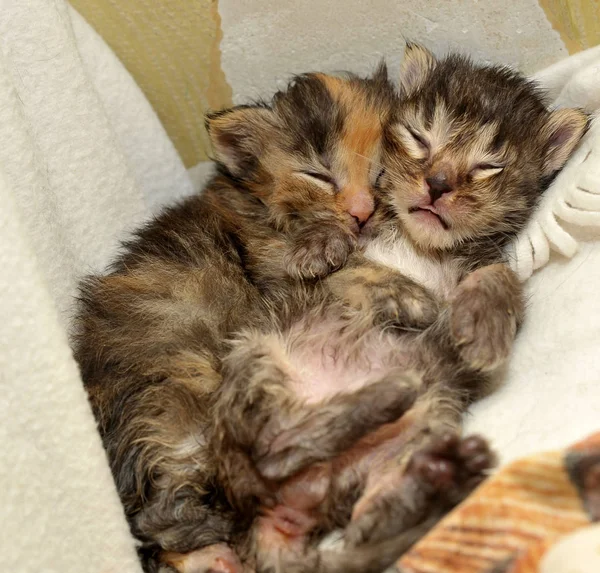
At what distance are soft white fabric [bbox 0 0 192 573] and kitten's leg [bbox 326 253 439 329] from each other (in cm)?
71

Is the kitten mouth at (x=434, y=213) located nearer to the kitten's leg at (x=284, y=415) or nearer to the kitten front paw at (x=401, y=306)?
the kitten front paw at (x=401, y=306)

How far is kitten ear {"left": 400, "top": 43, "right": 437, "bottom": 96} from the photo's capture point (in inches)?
81.0

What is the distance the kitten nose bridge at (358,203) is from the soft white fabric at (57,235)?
820mm

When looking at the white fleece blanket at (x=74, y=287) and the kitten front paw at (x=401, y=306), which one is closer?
the white fleece blanket at (x=74, y=287)

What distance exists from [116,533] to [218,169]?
4.13ft

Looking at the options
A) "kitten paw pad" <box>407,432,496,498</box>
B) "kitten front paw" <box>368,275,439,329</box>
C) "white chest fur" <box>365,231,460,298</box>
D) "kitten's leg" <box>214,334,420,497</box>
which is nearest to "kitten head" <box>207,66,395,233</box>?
"white chest fur" <box>365,231,460,298</box>

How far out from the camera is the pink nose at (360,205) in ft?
6.40

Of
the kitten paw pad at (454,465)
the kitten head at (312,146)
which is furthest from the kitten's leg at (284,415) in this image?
the kitten head at (312,146)

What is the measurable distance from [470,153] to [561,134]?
0.34 metres

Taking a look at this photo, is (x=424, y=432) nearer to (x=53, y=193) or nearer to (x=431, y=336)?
(x=431, y=336)

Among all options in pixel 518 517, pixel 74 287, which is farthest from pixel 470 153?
pixel 74 287

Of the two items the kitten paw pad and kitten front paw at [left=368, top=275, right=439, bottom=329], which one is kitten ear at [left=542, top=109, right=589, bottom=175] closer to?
kitten front paw at [left=368, top=275, right=439, bottom=329]

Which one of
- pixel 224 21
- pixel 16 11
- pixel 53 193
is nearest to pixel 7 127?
pixel 53 193

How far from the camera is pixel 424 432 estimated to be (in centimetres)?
149
